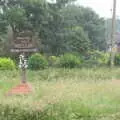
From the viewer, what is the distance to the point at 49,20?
4231cm

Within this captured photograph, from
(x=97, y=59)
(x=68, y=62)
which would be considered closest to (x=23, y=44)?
(x=68, y=62)

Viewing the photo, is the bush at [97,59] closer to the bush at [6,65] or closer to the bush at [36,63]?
the bush at [36,63]

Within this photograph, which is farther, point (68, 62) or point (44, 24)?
point (44, 24)

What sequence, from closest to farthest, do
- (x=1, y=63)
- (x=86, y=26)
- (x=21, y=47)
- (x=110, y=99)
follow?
(x=110, y=99)
(x=21, y=47)
(x=1, y=63)
(x=86, y=26)

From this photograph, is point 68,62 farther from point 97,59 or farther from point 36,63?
point 97,59

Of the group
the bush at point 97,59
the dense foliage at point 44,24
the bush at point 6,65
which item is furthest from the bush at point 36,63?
the dense foliage at point 44,24

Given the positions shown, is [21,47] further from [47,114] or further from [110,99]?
[47,114]

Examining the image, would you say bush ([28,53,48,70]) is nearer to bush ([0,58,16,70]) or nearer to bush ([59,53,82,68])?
bush ([0,58,16,70])

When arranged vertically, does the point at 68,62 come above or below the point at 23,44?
below

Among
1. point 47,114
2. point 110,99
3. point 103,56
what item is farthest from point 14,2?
point 47,114

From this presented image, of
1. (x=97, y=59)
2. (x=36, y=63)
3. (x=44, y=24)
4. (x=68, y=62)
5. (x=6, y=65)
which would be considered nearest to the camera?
(x=6, y=65)

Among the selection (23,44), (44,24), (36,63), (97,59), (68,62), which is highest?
(44,24)

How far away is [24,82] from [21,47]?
1.08 metres

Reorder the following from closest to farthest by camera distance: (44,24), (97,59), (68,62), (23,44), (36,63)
A: (23,44), (36,63), (68,62), (97,59), (44,24)
